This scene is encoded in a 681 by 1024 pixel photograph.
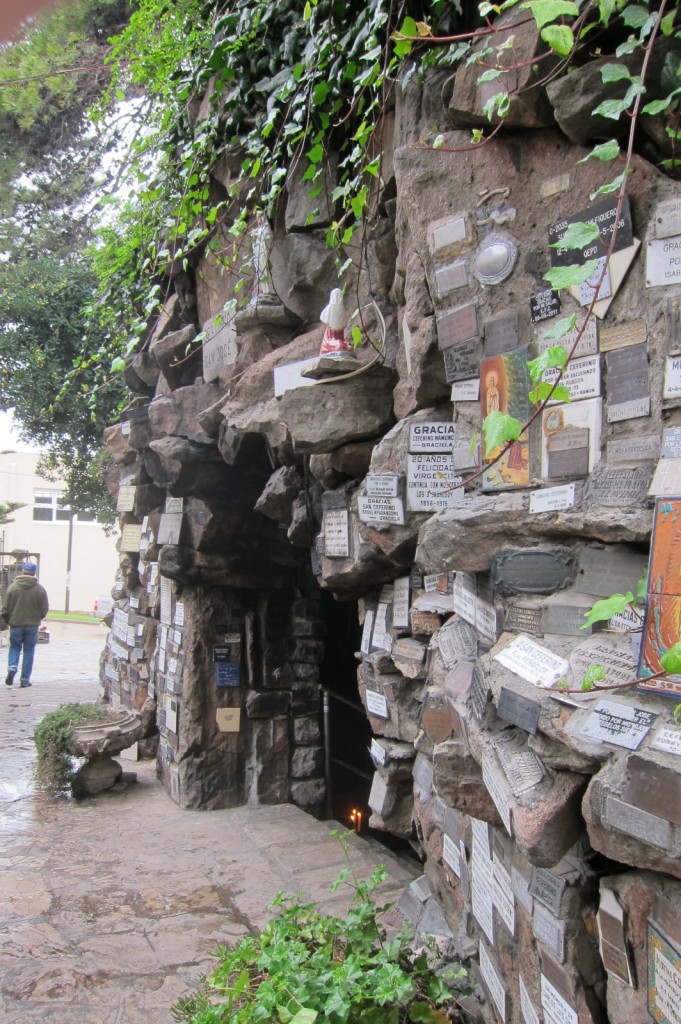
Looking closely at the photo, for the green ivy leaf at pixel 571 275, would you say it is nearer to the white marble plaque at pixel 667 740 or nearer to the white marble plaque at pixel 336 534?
the white marble plaque at pixel 667 740

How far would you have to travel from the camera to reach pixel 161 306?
6074mm

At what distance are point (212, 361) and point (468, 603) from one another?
11.2ft

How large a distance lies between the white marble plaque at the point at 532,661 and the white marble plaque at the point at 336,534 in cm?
174

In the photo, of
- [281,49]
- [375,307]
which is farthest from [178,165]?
[375,307]

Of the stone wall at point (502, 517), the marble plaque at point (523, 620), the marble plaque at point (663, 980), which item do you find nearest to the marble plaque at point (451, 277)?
the stone wall at point (502, 517)

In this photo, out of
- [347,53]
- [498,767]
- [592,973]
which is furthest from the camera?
[347,53]

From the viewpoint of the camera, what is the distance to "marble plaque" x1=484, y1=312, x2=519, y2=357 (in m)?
2.66

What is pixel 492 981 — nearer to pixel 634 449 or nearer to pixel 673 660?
pixel 673 660

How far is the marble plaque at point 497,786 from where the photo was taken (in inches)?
83.8

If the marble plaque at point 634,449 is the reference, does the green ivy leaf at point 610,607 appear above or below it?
below

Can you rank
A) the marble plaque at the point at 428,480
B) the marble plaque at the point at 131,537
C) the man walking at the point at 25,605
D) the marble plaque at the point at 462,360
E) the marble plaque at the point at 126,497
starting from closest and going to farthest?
the marble plaque at the point at 462,360, the marble plaque at the point at 428,480, the marble plaque at the point at 126,497, the marble plaque at the point at 131,537, the man walking at the point at 25,605

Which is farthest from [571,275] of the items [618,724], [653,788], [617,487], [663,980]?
[663,980]

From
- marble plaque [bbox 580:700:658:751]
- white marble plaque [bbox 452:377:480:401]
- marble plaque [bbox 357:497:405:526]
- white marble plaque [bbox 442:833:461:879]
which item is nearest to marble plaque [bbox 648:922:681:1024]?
marble plaque [bbox 580:700:658:751]

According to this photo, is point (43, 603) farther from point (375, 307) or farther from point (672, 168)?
point (672, 168)
